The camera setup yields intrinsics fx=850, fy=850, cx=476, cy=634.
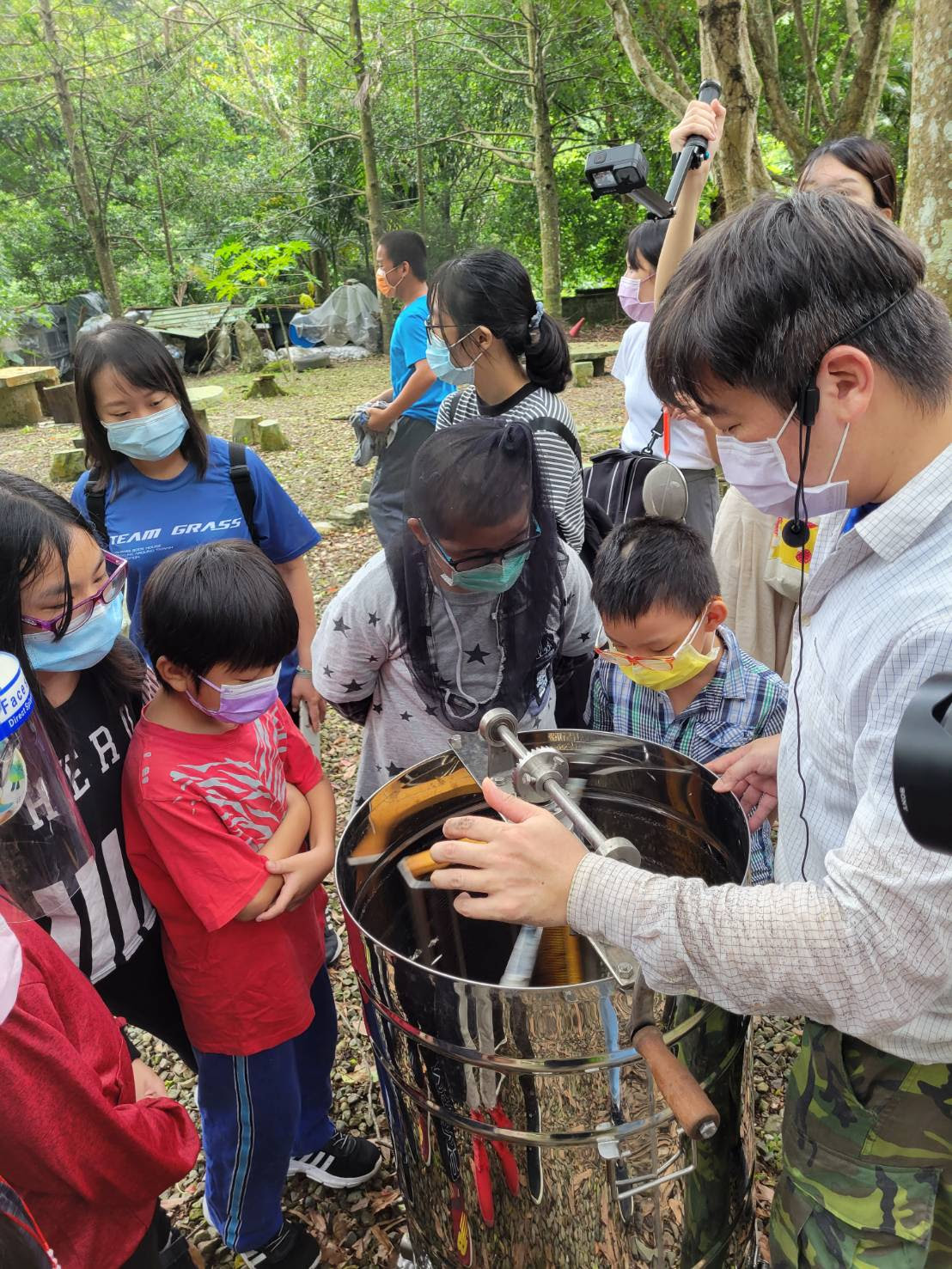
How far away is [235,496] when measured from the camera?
8.02 ft

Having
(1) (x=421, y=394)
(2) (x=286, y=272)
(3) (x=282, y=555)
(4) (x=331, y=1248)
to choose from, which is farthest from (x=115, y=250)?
(4) (x=331, y=1248)

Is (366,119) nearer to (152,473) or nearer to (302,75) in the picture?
(152,473)

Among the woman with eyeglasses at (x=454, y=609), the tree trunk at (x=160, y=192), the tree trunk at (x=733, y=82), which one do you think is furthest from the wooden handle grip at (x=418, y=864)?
the tree trunk at (x=160, y=192)

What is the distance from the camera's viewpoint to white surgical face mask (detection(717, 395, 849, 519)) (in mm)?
1063

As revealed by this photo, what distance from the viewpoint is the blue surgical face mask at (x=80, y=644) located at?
4.87 feet

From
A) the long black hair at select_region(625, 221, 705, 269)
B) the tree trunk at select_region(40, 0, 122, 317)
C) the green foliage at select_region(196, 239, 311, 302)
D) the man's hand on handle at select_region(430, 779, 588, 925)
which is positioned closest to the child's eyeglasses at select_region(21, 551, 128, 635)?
the man's hand on handle at select_region(430, 779, 588, 925)

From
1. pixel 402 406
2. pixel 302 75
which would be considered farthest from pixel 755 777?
pixel 302 75

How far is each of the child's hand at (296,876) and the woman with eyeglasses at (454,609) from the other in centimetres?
33

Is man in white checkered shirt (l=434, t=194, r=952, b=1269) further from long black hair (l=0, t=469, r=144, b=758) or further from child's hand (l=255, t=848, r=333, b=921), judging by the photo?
long black hair (l=0, t=469, r=144, b=758)

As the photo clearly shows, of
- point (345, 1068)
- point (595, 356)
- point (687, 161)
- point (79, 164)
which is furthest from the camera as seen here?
point (595, 356)

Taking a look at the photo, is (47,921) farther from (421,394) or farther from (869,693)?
(421,394)

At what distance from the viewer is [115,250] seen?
61.1 ft

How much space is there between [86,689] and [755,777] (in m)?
1.26

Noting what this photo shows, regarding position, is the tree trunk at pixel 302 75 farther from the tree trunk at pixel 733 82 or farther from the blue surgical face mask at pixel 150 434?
the blue surgical face mask at pixel 150 434
